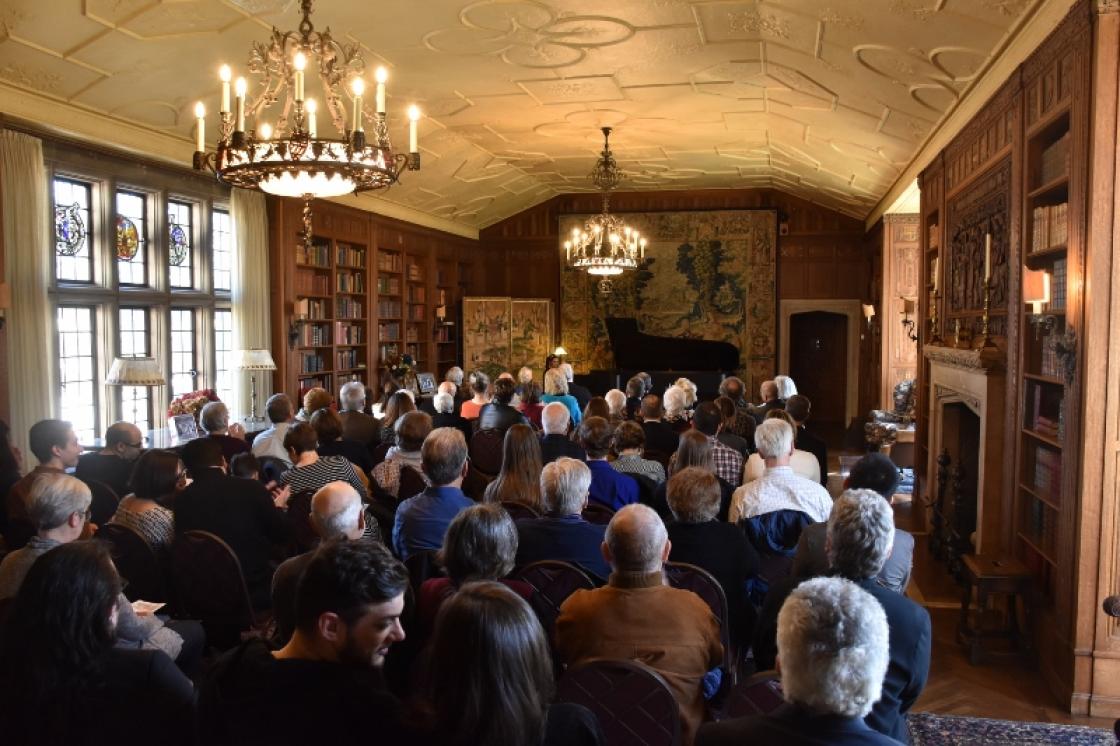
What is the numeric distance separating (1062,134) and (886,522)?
3515 millimetres

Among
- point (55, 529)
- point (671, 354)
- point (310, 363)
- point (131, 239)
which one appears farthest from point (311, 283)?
point (55, 529)

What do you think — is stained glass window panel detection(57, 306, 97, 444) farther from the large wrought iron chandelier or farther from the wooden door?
the wooden door

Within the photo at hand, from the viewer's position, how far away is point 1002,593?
519cm

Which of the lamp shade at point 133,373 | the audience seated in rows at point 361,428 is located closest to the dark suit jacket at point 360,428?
the audience seated in rows at point 361,428

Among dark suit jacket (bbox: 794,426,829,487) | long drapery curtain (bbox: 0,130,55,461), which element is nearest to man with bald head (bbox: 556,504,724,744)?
dark suit jacket (bbox: 794,426,829,487)

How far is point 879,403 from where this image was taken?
12.8 metres

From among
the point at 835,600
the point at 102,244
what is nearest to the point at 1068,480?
the point at 835,600

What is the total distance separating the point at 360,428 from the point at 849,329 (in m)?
11.7

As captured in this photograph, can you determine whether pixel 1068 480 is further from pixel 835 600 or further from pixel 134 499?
pixel 134 499

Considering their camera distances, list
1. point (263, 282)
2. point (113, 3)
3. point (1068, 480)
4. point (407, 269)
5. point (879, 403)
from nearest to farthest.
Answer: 1. point (1068, 480)
2. point (113, 3)
3. point (263, 282)
4. point (879, 403)
5. point (407, 269)

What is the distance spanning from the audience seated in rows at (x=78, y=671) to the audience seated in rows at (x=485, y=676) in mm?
904

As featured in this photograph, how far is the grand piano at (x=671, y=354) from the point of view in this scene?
15.2 meters

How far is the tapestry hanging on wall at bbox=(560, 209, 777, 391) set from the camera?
16.6 m

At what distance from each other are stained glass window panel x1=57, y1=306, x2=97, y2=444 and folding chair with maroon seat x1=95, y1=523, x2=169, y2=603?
4.70 metres
